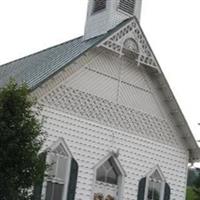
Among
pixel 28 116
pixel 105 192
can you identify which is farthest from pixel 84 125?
pixel 28 116

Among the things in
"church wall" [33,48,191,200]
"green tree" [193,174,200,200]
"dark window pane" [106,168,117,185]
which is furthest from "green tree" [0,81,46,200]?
"green tree" [193,174,200,200]

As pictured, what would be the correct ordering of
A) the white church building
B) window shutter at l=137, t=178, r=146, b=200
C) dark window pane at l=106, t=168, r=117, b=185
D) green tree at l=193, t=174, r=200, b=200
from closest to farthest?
the white church building
dark window pane at l=106, t=168, r=117, b=185
window shutter at l=137, t=178, r=146, b=200
green tree at l=193, t=174, r=200, b=200

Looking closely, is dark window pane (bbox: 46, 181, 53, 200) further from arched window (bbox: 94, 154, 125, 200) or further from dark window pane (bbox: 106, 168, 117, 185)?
dark window pane (bbox: 106, 168, 117, 185)

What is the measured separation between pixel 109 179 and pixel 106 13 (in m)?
7.33

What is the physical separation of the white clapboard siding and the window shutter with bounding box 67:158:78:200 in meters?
0.23

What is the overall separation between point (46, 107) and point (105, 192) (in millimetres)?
4779

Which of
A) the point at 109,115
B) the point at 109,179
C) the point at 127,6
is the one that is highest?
the point at 127,6

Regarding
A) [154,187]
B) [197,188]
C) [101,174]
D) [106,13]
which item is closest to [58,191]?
[101,174]

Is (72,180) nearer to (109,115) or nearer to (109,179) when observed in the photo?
(109,179)

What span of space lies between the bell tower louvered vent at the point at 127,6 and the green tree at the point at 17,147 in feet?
38.8

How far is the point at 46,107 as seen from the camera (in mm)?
25594

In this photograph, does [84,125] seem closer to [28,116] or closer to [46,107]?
[46,107]

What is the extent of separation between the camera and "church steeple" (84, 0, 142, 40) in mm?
29078

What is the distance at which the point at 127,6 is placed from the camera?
30031mm
